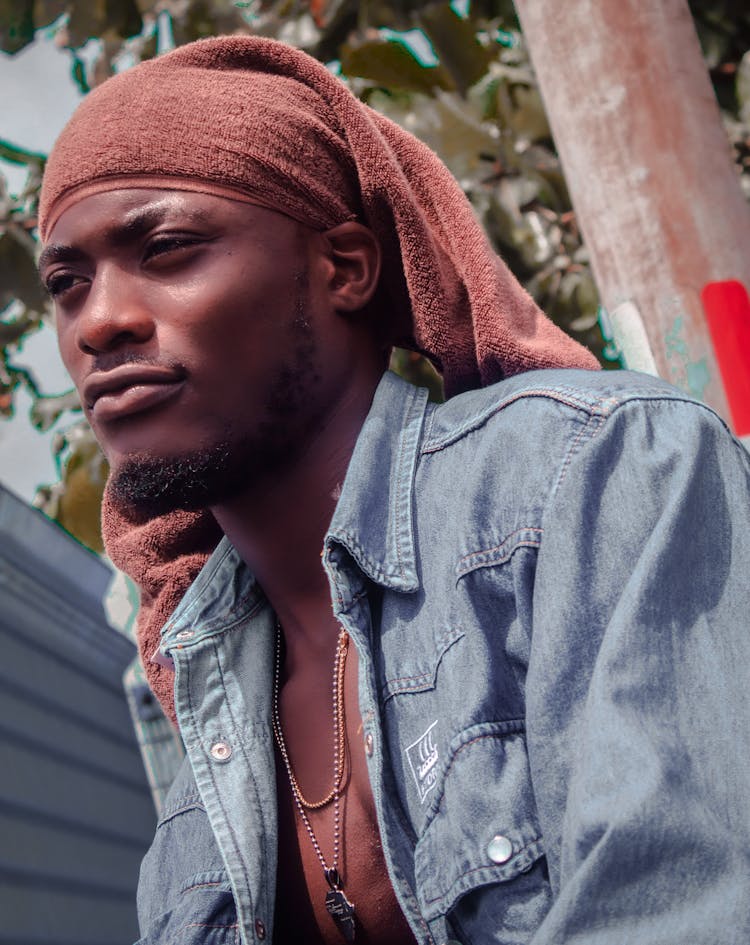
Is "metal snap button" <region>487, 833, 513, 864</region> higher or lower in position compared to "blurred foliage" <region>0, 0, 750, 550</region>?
higher

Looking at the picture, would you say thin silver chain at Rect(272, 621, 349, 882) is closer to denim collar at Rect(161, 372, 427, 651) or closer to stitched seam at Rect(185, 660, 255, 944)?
stitched seam at Rect(185, 660, 255, 944)

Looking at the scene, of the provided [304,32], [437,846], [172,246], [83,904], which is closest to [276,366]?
[172,246]

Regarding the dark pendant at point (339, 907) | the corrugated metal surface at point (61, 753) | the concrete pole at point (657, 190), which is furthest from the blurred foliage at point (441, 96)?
the dark pendant at point (339, 907)

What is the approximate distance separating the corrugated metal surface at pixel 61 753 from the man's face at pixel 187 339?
10.9 feet

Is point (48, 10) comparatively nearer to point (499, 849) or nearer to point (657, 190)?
point (657, 190)

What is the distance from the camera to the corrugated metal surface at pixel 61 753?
5.22m

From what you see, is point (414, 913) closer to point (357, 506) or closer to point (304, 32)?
point (357, 506)

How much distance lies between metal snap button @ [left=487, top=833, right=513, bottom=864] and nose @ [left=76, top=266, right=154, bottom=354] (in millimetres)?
891

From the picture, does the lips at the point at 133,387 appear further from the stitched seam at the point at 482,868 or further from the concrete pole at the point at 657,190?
the concrete pole at the point at 657,190

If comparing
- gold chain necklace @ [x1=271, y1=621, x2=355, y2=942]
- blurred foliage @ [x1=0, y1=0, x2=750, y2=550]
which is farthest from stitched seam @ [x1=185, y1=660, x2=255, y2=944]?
blurred foliage @ [x1=0, y1=0, x2=750, y2=550]

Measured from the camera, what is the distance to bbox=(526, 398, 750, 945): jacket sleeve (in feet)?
4.09

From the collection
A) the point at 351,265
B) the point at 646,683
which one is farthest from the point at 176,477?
the point at 646,683

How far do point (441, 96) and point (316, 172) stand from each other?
2227 millimetres

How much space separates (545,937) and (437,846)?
1.16ft
